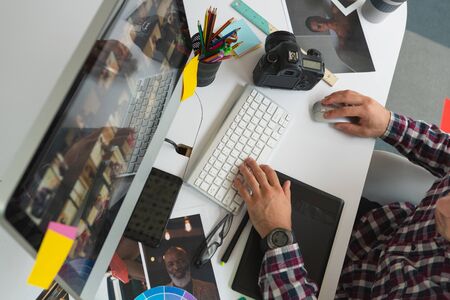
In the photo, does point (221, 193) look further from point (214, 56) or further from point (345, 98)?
point (345, 98)

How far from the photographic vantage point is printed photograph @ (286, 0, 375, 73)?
1.00 metres

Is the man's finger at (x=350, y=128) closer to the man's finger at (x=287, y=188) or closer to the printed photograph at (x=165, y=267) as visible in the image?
the man's finger at (x=287, y=188)

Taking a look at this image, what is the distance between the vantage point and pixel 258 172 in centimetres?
82

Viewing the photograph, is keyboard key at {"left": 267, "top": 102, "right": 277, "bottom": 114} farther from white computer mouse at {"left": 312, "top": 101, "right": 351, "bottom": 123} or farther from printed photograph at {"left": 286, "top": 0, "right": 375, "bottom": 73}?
printed photograph at {"left": 286, "top": 0, "right": 375, "bottom": 73}

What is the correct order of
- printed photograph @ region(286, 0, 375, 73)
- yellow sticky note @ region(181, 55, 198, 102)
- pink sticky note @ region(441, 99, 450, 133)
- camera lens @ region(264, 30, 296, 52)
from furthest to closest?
pink sticky note @ region(441, 99, 450, 133), printed photograph @ region(286, 0, 375, 73), camera lens @ region(264, 30, 296, 52), yellow sticky note @ region(181, 55, 198, 102)

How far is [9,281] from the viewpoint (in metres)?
0.57

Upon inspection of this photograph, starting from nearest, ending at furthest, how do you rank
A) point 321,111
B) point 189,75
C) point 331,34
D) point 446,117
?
point 189,75
point 321,111
point 331,34
point 446,117

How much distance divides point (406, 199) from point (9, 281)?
38.0 inches

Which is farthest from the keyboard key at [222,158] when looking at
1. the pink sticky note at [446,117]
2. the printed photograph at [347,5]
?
the pink sticky note at [446,117]

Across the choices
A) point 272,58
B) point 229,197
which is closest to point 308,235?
point 229,197

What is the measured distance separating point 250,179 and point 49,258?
0.48 metres

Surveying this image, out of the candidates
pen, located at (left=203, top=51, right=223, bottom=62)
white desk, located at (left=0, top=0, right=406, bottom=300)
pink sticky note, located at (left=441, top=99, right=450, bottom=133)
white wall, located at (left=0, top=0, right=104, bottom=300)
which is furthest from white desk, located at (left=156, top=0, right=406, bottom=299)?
pink sticky note, located at (left=441, top=99, right=450, bottom=133)

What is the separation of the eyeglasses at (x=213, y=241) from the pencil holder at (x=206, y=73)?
1.03ft

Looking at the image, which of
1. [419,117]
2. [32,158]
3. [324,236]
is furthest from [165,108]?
[419,117]
